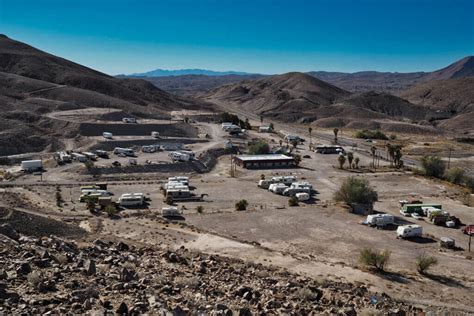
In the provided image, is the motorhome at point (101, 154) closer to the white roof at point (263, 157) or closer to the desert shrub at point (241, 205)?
the white roof at point (263, 157)

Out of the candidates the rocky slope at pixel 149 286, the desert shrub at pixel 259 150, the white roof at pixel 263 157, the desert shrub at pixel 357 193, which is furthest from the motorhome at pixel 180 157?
the rocky slope at pixel 149 286

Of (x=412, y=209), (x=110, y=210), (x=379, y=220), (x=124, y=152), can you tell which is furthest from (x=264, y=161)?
(x=110, y=210)

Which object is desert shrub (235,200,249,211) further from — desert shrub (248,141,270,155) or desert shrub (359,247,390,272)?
desert shrub (248,141,270,155)

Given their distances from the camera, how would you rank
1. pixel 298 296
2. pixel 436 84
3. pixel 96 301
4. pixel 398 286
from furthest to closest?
pixel 436 84 < pixel 398 286 < pixel 298 296 < pixel 96 301

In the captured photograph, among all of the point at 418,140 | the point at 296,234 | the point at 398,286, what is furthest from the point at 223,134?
the point at 398,286

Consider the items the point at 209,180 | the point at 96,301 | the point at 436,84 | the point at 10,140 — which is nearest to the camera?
the point at 96,301

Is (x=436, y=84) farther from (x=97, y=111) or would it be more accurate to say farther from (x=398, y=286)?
(x=398, y=286)

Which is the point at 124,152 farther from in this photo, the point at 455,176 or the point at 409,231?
the point at 455,176
